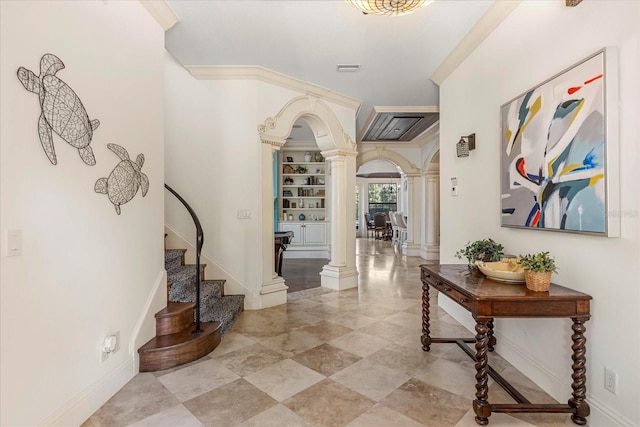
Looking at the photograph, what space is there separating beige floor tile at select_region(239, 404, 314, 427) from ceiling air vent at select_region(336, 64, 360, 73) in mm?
3605

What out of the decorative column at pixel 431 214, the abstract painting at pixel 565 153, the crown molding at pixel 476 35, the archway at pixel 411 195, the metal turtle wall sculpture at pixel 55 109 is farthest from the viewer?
the archway at pixel 411 195

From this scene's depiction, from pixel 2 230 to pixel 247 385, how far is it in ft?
5.63

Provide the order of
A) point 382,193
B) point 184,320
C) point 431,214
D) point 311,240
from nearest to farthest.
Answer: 1. point 184,320
2. point 431,214
3. point 311,240
4. point 382,193

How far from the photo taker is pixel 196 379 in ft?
7.70

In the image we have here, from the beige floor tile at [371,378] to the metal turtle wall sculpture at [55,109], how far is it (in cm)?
233

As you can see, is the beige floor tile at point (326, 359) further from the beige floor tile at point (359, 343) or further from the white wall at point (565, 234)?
the white wall at point (565, 234)

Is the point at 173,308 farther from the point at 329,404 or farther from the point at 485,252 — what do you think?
the point at 485,252

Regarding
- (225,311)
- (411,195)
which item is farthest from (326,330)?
(411,195)

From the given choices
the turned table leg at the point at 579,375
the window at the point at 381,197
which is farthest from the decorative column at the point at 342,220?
the window at the point at 381,197

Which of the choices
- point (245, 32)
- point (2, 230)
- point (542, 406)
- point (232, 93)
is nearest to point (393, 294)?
point (542, 406)

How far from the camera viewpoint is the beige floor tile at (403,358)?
Answer: 2517mm

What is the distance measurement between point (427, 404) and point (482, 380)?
410 millimetres

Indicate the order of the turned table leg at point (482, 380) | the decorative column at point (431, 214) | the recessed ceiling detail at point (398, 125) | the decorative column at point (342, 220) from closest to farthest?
1. the turned table leg at point (482, 380)
2. the decorative column at point (342, 220)
3. the recessed ceiling detail at point (398, 125)
4. the decorative column at point (431, 214)

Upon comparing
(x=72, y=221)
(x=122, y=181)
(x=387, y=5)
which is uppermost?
(x=387, y=5)
